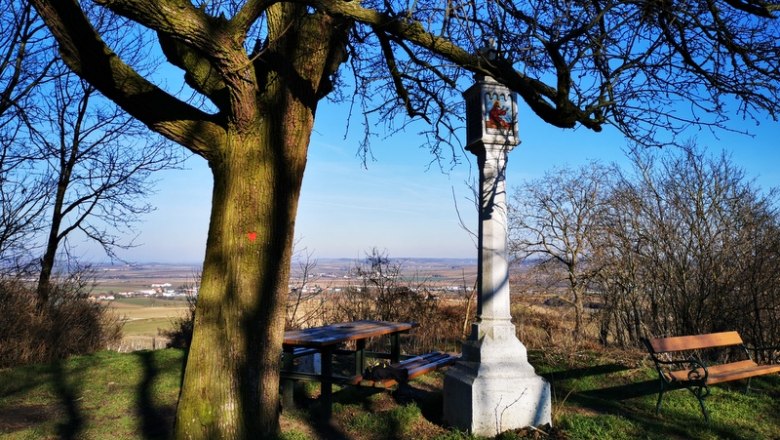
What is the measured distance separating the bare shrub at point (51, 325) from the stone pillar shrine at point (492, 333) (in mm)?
6359

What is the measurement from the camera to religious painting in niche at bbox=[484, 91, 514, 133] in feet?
15.8

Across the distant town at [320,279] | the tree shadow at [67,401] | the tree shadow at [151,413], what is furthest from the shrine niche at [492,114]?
the distant town at [320,279]

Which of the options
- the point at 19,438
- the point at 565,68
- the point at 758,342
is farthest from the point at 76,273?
A: the point at 758,342

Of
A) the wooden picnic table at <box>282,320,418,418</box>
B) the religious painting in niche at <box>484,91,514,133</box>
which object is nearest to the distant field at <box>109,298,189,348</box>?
the wooden picnic table at <box>282,320,418,418</box>

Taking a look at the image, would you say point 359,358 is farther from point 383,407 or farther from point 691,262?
point 691,262

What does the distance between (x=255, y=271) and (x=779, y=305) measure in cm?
777

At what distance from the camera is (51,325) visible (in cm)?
814

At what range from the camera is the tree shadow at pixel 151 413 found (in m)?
4.45

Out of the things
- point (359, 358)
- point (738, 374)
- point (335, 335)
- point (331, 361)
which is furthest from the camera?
point (359, 358)

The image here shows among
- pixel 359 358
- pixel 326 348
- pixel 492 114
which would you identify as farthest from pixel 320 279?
pixel 492 114

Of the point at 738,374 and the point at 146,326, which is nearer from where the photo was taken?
the point at 738,374

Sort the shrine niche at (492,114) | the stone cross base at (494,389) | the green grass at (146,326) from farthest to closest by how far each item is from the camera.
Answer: the green grass at (146,326) → the shrine niche at (492,114) → the stone cross base at (494,389)

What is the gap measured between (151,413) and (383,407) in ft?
7.29

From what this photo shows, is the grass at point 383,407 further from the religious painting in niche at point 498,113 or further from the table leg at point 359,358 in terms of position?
the religious painting in niche at point 498,113
